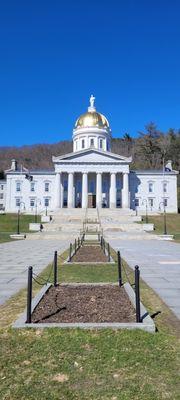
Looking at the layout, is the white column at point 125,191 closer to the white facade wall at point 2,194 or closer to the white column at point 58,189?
the white column at point 58,189

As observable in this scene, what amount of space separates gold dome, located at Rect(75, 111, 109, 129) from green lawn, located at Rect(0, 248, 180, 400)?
8407 centimetres

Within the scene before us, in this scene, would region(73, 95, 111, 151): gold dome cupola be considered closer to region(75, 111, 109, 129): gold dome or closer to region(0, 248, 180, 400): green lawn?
region(75, 111, 109, 129): gold dome

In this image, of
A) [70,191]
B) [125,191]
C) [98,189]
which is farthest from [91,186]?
[125,191]

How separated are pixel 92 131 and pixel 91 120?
306 centimetres

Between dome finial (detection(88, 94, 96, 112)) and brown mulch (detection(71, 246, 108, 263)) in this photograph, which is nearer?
brown mulch (detection(71, 246, 108, 263))

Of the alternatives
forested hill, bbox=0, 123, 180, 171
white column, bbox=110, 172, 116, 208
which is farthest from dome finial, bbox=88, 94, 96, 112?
white column, bbox=110, 172, 116, 208

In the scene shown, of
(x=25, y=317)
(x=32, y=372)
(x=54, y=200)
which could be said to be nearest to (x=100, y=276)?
(x=25, y=317)

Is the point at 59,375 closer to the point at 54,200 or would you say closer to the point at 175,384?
the point at 175,384

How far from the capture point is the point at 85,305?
6.97 m

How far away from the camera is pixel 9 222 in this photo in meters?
56.2

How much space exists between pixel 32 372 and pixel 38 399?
601mm

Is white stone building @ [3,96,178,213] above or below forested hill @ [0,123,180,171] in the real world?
below

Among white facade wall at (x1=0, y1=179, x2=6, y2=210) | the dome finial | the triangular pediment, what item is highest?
the dome finial

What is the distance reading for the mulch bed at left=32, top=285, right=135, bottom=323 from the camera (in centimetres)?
611
